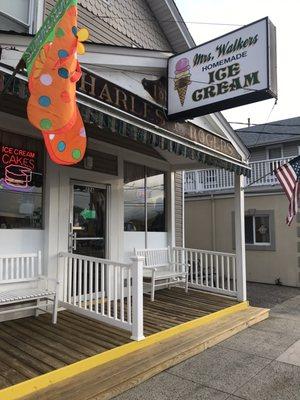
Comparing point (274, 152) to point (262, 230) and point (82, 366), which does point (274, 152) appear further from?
point (82, 366)

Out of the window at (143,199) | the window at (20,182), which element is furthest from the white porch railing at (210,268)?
the window at (20,182)

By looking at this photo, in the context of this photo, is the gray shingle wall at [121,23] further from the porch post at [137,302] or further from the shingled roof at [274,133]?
the shingled roof at [274,133]

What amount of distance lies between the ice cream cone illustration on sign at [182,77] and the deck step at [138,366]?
3.36 m

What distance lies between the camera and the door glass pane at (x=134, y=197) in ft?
24.3

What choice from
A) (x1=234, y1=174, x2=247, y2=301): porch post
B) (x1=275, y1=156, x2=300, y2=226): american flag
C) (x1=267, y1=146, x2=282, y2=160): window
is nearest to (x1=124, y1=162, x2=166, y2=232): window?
(x1=234, y1=174, x2=247, y2=301): porch post

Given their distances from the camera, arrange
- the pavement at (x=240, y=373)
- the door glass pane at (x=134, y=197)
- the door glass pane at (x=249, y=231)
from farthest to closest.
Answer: the door glass pane at (x=249, y=231) → the door glass pane at (x=134, y=197) → the pavement at (x=240, y=373)

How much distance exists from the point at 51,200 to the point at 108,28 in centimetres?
412

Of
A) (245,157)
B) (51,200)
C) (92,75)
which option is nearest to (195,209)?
(245,157)

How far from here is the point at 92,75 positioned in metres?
4.33

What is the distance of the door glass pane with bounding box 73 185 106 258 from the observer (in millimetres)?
6305

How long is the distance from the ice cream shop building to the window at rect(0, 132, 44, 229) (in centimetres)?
2

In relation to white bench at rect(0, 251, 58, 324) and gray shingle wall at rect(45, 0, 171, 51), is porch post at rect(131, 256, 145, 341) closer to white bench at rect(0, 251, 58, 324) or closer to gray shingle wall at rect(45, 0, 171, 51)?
white bench at rect(0, 251, 58, 324)

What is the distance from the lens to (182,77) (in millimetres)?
5426

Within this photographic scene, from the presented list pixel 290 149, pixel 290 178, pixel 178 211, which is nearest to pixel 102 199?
pixel 178 211
